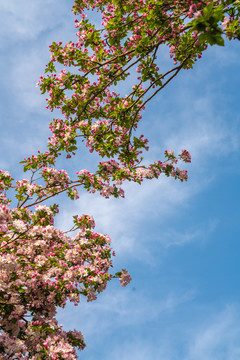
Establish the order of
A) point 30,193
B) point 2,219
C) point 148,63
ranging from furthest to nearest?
point 30,193 → point 148,63 → point 2,219

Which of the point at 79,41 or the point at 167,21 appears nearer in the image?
the point at 167,21

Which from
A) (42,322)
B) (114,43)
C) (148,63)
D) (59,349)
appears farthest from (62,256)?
(114,43)

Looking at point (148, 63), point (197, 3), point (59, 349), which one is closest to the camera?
point (197, 3)

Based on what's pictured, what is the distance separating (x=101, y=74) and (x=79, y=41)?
1.02m

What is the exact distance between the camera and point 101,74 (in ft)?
30.0

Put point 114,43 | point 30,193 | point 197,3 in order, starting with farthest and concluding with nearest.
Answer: point 30,193
point 114,43
point 197,3

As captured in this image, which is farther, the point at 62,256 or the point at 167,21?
the point at 62,256

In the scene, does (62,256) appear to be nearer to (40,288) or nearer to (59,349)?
(40,288)

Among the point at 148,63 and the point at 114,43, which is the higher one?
the point at 114,43

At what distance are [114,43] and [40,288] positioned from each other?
19.6 ft

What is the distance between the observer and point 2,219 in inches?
246

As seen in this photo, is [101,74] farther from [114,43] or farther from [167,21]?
[167,21]

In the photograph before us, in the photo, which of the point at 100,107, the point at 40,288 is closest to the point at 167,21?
the point at 100,107

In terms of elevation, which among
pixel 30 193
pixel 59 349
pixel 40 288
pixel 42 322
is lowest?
pixel 59 349
